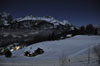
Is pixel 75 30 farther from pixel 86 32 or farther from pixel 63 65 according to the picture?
pixel 63 65

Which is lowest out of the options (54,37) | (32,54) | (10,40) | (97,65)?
(10,40)

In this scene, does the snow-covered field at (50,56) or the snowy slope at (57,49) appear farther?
the snowy slope at (57,49)

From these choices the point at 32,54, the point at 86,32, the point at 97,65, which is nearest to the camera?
the point at 97,65

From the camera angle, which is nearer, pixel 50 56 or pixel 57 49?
pixel 50 56

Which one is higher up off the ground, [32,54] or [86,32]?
[32,54]

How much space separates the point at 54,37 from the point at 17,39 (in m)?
10.3

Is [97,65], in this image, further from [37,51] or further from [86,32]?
[86,32]

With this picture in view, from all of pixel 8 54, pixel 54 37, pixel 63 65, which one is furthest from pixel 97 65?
pixel 54 37

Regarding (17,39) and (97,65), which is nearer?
(97,65)

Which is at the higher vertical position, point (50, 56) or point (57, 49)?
point (50, 56)

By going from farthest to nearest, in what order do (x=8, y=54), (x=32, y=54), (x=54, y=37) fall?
(x=54, y=37) < (x=32, y=54) < (x=8, y=54)

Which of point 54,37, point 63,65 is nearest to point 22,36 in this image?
point 54,37

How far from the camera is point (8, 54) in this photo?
34.6 feet

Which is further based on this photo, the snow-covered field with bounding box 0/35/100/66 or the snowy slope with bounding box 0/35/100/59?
the snowy slope with bounding box 0/35/100/59
